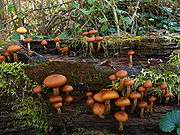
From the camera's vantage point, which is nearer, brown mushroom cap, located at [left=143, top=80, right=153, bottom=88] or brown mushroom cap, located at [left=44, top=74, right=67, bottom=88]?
brown mushroom cap, located at [left=44, top=74, right=67, bottom=88]

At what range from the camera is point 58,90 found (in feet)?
10.0

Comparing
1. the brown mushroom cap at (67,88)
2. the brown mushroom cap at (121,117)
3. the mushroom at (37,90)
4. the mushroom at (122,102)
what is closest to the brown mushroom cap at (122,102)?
the mushroom at (122,102)

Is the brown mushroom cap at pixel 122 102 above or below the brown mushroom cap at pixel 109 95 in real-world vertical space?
below

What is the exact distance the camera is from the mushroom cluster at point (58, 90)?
285cm

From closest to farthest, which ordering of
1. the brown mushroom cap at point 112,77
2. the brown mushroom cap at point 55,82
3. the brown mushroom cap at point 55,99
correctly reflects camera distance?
the brown mushroom cap at point 55,82
the brown mushroom cap at point 55,99
the brown mushroom cap at point 112,77

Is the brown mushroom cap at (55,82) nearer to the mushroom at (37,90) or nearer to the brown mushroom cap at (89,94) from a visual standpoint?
the mushroom at (37,90)

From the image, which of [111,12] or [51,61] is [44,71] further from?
[111,12]

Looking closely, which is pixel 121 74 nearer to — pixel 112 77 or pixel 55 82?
pixel 112 77

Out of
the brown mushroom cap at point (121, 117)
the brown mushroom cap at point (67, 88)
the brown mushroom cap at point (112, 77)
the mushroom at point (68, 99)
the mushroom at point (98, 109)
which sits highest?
the brown mushroom cap at point (112, 77)

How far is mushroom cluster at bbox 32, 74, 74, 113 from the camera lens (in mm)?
2846

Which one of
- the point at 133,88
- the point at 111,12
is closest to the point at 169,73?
the point at 133,88

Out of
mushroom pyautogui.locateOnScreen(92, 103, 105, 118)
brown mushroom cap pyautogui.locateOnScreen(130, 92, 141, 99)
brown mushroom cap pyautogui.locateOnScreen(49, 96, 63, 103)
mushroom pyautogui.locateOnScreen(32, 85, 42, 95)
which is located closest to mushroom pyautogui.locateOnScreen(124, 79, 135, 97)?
brown mushroom cap pyautogui.locateOnScreen(130, 92, 141, 99)

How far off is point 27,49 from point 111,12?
8.10ft

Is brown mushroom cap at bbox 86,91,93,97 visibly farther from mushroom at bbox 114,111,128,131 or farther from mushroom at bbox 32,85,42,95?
mushroom at bbox 32,85,42,95
